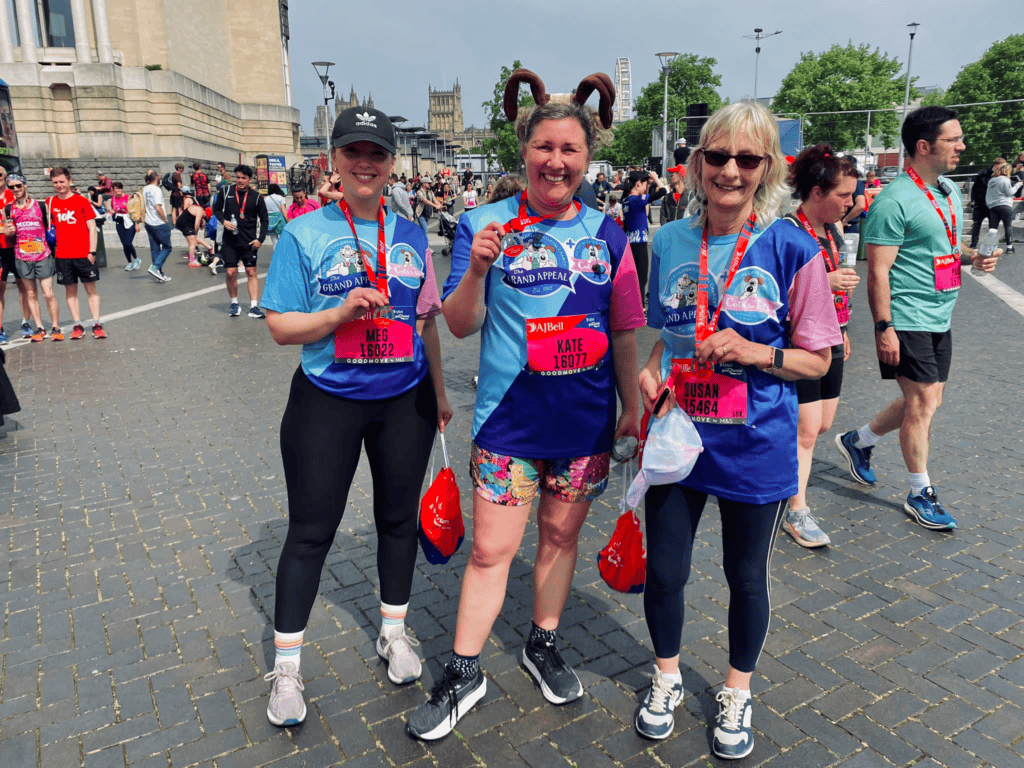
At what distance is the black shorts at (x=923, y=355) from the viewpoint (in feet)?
13.7

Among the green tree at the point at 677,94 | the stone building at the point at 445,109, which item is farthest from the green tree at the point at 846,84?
the stone building at the point at 445,109

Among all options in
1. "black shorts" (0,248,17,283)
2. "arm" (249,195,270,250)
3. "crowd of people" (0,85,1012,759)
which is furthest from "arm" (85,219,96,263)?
"crowd of people" (0,85,1012,759)

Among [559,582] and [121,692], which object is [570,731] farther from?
[121,692]

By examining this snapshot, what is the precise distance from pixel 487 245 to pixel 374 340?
2.13 feet

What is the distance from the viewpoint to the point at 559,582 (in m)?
2.90

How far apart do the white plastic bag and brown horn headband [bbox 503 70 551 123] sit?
1.08m

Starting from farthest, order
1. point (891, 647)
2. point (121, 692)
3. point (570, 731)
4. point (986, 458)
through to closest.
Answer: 1. point (986, 458)
2. point (891, 647)
3. point (121, 692)
4. point (570, 731)

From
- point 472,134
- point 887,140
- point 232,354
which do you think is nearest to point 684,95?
point 887,140

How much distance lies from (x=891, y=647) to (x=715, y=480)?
1416 millimetres

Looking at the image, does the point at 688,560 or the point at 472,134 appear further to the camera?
the point at 472,134

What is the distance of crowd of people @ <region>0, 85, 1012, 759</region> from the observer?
94.7 inches

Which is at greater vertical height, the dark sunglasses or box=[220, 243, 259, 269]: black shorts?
the dark sunglasses

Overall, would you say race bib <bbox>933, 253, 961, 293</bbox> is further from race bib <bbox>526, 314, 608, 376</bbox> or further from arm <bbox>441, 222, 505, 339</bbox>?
arm <bbox>441, 222, 505, 339</bbox>

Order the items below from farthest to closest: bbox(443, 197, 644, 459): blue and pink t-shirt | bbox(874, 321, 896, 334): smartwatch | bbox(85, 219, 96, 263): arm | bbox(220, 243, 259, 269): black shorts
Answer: bbox(220, 243, 259, 269): black shorts → bbox(85, 219, 96, 263): arm → bbox(874, 321, 896, 334): smartwatch → bbox(443, 197, 644, 459): blue and pink t-shirt
